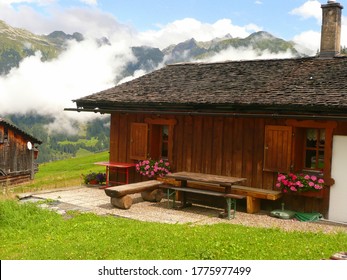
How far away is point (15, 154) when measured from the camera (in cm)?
3381

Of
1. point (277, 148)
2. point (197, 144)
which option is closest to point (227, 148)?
point (197, 144)

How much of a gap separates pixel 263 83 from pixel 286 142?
8.03 ft

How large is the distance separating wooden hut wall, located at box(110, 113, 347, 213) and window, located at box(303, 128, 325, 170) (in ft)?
2.63

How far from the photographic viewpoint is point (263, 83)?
1384 centimetres

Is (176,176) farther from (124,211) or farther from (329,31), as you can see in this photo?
(329,31)

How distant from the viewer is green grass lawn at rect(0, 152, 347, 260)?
7.52m

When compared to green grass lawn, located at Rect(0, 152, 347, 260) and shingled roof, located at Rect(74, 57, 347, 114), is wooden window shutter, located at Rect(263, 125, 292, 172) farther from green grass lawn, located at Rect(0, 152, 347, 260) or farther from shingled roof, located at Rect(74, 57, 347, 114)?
green grass lawn, located at Rect(0, 152, 347, 260)

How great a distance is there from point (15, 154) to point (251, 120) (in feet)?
83.8

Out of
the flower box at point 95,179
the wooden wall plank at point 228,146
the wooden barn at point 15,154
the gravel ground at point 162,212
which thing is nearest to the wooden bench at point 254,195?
the gravel ground at point 162,212

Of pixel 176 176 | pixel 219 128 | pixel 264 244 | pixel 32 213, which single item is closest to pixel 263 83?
pixel 219 128

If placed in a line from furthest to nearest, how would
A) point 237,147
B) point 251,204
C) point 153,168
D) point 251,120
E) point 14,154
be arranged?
point 14,154
point 153,168
point 237,147
point 251,120
point 251,204

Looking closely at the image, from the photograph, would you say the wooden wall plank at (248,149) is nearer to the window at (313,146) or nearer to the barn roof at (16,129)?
the window at (313,146)

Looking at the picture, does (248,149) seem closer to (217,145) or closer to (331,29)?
(217,145)
